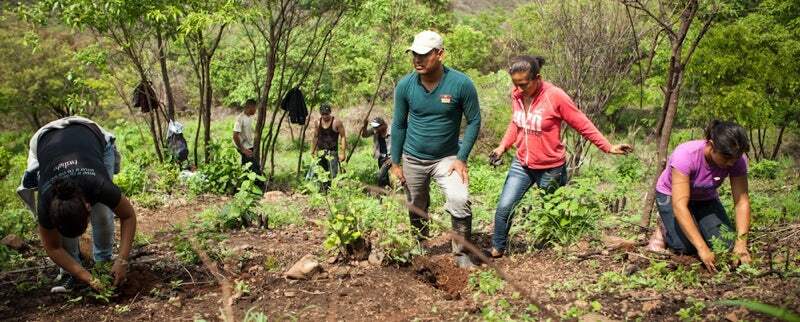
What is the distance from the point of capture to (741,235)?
12.2 ft

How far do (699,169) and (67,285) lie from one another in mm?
4182

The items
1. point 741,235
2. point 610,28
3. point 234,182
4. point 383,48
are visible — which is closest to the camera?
point 741,235

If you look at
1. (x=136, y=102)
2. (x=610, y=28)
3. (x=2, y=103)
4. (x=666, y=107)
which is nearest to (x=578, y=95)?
(x=610, y=28)

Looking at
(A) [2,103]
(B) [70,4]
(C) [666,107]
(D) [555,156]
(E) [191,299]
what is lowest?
(A) [2,103]

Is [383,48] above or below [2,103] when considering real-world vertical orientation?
above

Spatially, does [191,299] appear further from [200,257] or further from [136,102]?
[136,102]

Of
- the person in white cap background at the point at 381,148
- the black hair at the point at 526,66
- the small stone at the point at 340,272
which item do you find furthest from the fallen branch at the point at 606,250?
the person in white cap background at the point at 381,148

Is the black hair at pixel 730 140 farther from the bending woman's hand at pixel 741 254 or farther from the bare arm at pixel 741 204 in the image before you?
the bending woman's hand at pixel 741 254

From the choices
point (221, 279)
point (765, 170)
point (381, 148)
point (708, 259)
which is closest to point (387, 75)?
point (381, 148)

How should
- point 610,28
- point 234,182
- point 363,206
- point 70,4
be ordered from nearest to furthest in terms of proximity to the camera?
point 363,206 → point 70,4 → point 234,182 → point 610,28

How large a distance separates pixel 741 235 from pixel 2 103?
26.8m

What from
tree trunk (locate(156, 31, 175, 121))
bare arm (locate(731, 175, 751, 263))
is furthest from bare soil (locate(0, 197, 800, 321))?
tree trunk (locate(156, 31, 175, 121))

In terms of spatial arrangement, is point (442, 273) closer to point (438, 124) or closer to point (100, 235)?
point (438, 124)

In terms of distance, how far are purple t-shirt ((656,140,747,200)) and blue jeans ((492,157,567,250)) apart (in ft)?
2.62
